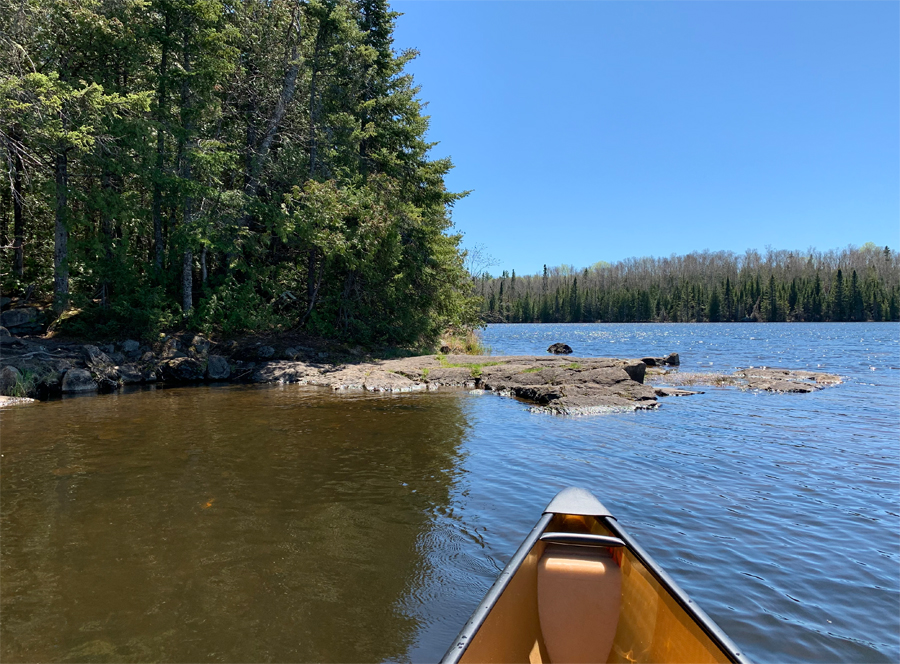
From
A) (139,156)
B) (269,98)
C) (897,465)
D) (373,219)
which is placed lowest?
(897,465)

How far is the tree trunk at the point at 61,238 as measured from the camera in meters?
16.5

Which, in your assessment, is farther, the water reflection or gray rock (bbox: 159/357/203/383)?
gray rock (bbox: 159/357/203/383)

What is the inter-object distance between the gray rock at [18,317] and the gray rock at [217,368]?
19.7 ft

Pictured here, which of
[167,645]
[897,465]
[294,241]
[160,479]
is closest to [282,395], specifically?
[160,479]

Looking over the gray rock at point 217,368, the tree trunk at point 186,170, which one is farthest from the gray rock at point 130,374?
the tree trunk at point 186,170

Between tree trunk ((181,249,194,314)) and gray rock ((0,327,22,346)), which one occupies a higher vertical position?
tree trunk ((181,249,194,314))

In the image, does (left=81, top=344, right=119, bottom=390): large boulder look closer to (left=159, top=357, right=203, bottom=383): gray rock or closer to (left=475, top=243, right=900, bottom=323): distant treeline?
(left=159, top=357, right=203, bottom=383): gray rock

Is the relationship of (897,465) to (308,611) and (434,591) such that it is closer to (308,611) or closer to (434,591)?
(434,591)

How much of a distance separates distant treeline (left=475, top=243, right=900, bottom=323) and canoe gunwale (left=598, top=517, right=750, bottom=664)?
77.2 m

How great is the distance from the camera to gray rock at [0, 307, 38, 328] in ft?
54.9

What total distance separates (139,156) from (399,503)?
1717 centimetres

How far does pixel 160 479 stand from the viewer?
7180mm

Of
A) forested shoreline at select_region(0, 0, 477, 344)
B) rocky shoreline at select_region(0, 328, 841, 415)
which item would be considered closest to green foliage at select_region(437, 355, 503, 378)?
rocky shoreline at select_region(0, 328, 841, 415)

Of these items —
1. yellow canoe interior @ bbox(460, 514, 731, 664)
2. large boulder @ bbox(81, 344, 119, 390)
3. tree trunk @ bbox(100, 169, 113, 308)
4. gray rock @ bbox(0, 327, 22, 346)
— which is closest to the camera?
yellow canoe interior @ bbox(460, 514, 731, 664)
